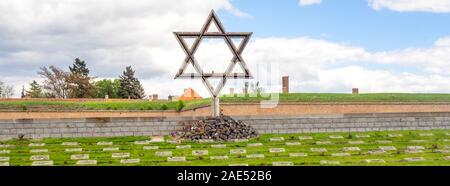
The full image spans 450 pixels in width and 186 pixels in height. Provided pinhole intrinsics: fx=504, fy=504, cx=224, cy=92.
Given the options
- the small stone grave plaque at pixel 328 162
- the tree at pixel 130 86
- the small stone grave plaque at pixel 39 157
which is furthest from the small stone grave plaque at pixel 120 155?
the tree at pixel 130 86

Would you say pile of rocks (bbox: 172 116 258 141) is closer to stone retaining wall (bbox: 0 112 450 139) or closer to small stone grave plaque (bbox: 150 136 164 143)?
small stone grave plaque (bbox: 150 136 164 143)

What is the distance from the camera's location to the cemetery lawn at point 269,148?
1219cm

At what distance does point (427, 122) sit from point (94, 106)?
60.1 ft

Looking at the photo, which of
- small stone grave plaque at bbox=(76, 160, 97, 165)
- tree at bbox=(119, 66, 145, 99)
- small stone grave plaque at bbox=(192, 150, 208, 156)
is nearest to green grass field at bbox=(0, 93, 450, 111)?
small stone grave plaque at bbox=(192, 150, 208, 156)

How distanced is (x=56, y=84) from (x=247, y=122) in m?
28.7

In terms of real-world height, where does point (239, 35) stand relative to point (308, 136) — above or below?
above

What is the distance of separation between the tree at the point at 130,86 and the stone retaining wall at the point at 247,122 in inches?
1246

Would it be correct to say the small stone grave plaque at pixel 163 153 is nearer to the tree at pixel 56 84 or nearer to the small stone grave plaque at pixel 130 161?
the small stone grave plaque at pixel 130 161

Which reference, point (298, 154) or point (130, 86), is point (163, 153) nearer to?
point (298, 154)

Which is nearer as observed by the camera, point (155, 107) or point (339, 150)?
point (339, 150)

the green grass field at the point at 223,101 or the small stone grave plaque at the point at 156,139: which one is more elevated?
the green grass field at the point at 223,101

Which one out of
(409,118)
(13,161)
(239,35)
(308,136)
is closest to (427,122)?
(409,118)

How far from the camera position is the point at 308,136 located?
53.0 ft

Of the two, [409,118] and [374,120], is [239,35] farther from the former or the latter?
[409,118]
